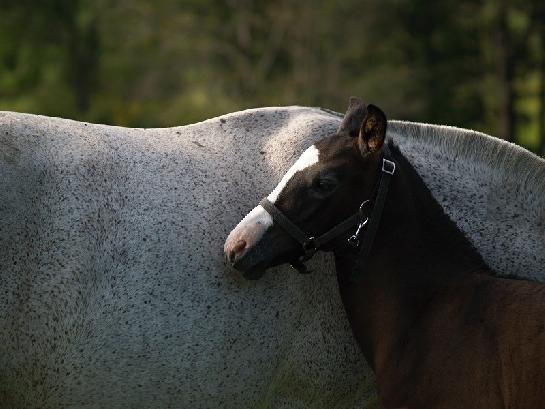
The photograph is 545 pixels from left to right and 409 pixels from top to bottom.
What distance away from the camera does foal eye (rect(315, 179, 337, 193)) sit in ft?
15.9

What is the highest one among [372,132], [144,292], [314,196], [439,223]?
[372,132]

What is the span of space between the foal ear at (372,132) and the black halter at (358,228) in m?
0.15

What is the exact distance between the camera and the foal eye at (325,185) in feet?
15.9

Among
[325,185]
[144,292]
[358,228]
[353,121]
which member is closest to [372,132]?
[353,121]

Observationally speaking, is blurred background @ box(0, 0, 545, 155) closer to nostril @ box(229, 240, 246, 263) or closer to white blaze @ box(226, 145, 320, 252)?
white blaze @ box(226, 145, 320, 252)

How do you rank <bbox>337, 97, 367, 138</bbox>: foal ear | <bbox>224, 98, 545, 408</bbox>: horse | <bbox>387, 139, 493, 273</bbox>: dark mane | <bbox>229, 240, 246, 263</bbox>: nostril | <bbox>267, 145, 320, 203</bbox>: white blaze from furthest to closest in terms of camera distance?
<bbox>387, 139, 493, 273</bbox>: dark mane → <bbox>337, 97, 367, 138</bbox>: foal ear → <bbox>267, 145, 320, 203</bbox>: white blaze → <bbox>229, 240, 246, 263</bbox>: nostril → <bbox>224, 98, 545, 408</bbox>: horse

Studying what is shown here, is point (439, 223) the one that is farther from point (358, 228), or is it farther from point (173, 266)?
point (173, 266)

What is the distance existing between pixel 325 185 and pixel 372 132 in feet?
1.15

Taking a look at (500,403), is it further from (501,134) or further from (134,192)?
(501,134)

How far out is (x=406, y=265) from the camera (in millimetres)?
5043

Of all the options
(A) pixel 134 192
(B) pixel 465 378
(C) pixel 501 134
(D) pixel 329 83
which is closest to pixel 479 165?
(B) pixel 465 378

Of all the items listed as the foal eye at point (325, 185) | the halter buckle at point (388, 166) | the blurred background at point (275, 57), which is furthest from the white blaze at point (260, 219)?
the blurred background at point (275, 57)

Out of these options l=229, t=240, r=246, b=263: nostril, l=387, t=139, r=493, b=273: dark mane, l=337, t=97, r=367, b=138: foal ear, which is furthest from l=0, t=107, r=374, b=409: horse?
l=387, t=139, r=493, b=273: dark mane

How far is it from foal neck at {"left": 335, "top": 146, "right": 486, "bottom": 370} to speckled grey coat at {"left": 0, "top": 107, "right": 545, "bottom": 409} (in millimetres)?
237
